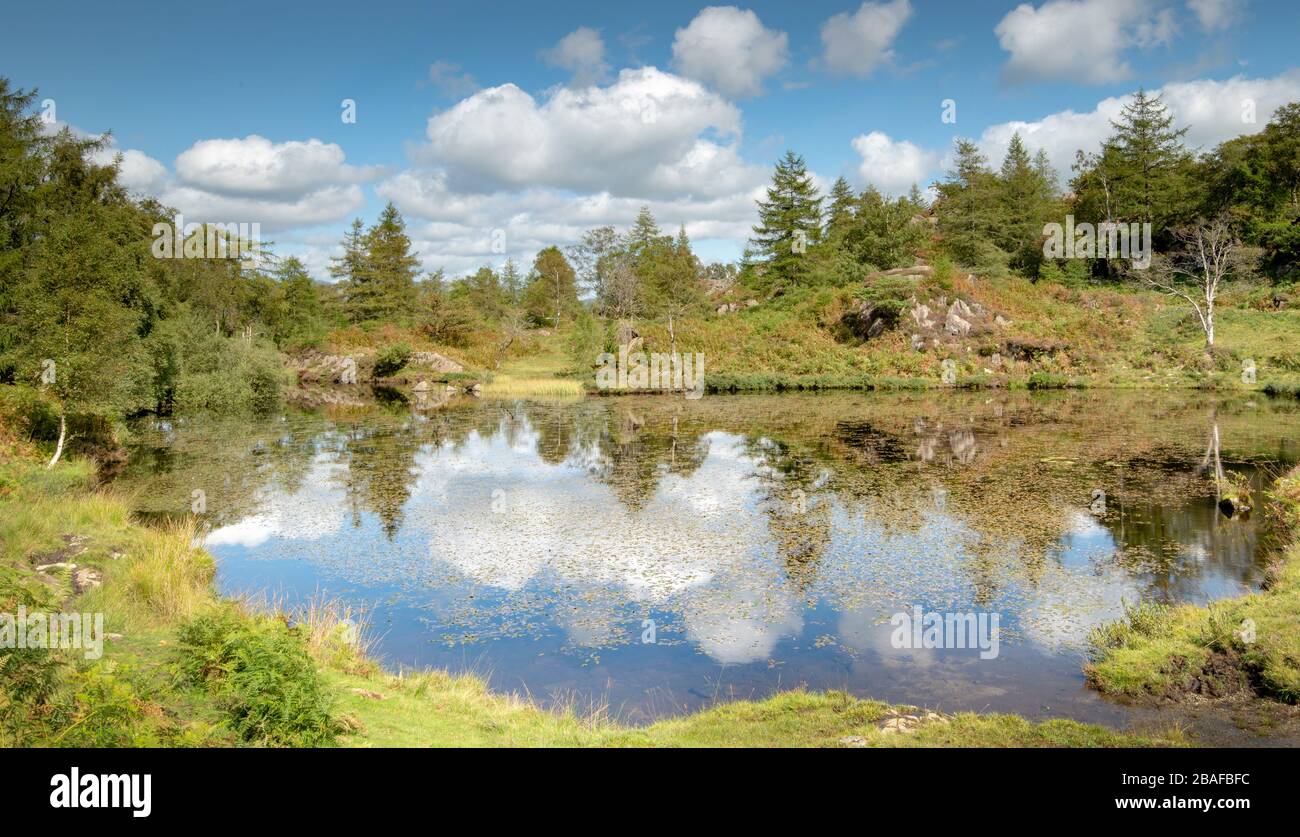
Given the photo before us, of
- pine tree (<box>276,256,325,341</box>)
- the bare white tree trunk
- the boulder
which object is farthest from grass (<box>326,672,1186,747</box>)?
pine tree (<box>276,256,325,341</box>)

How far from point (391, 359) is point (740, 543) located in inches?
1765

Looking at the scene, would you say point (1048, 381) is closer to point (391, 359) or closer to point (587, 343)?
point (587, 343)

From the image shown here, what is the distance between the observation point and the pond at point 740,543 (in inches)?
375

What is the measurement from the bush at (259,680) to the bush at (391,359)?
159 feet

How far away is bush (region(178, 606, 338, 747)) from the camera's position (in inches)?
235

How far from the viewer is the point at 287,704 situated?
5.98 metres

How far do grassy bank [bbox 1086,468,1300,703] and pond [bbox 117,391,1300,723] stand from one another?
45 centimetres

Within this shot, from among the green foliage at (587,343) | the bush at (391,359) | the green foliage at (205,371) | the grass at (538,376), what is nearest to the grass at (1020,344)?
the green foliage at (587,343)

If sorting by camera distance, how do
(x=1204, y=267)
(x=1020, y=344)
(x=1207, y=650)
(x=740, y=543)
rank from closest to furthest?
(x=1207, y=650) → (x=740, y=543) → (x=1204, y=267) → (x=1020, y=344)

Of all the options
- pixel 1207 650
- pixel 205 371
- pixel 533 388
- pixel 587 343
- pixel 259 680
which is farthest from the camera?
pixel 587 343

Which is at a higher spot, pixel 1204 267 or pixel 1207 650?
pixel 1204 267

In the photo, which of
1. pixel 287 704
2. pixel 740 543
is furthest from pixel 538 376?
pixel 287 704
